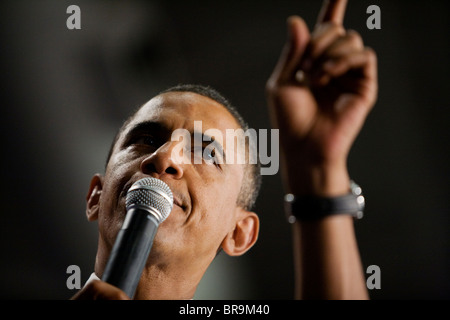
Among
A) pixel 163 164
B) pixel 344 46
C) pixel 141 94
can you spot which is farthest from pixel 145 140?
pixel 141 94

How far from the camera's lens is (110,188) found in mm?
1550

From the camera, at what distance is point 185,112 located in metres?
1.71

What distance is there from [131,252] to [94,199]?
997mm

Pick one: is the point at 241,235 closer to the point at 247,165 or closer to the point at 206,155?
the point at 247,165

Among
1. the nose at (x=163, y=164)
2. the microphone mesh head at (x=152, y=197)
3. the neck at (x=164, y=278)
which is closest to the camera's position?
the microphone mesh head at (x=152, y=197)

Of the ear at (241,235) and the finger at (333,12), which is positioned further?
the ear at (241,235)

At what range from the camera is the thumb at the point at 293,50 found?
0.97m

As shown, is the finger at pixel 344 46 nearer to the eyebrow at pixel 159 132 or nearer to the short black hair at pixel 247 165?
the eyebrow at pixel 159 132

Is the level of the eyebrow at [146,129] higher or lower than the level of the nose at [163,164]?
higher

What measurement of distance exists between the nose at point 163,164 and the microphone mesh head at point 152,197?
24 centimetres

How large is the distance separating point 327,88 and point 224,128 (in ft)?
2.66

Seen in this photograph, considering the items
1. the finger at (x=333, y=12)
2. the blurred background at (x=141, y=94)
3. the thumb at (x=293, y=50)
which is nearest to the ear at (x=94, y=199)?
the blurred background at (x=141, y=94)

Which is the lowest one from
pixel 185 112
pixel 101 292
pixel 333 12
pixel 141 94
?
pixel 101 292

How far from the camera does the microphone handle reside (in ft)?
3.04
